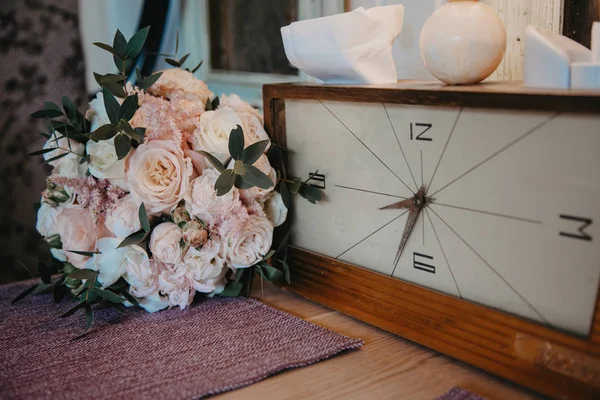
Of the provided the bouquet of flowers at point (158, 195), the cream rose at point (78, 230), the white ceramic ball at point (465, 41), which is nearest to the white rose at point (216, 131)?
the bouquet of flowers at point (158, 195)

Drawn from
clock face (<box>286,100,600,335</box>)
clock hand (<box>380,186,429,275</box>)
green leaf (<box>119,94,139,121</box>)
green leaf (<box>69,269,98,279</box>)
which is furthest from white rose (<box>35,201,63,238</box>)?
clock hand (<box>380,186,429,275</box>)

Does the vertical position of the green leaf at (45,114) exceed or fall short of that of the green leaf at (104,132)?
it exceeds it

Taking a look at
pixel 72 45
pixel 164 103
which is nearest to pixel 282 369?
pixel 164 103

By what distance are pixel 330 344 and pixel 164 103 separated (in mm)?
456

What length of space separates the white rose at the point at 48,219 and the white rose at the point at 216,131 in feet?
0.93

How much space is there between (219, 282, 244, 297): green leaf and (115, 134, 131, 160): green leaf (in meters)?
0.28

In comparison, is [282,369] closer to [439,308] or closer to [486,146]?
[439,308]

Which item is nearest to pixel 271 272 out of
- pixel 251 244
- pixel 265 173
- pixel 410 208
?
pixel 251 244

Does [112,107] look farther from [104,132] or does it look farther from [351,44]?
[351,44]

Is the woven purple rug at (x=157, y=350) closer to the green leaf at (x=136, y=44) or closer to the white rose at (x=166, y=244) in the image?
the white rose at (x=166, y=244)

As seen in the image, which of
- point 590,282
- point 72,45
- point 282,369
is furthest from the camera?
point 72,45

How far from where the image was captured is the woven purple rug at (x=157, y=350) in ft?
2.34

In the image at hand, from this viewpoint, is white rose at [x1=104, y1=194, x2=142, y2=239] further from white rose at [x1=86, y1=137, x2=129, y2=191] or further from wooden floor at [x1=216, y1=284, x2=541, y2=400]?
wooden floor at [x1=216, y1=284, x2=541, y2=400]

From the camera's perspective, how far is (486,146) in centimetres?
71
